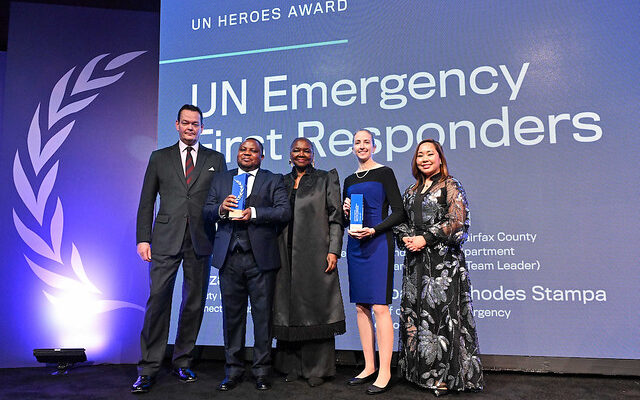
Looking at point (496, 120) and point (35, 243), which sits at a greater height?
point (496, 120)

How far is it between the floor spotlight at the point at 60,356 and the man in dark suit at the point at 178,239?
1.05m

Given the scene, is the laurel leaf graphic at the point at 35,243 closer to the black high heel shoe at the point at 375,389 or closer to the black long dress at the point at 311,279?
the black long dress at the point at 311,279

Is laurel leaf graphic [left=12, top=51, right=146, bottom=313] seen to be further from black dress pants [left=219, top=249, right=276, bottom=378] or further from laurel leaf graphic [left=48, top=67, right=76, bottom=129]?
black dress pants [left=219, top=249, right=276, bottom=378]

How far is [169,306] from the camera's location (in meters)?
3.24

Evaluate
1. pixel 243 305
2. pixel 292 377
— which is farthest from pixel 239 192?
pixel 292 377

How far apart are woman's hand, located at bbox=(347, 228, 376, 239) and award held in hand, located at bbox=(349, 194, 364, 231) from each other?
0.03 m

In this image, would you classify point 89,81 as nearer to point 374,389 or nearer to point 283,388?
point 283,388

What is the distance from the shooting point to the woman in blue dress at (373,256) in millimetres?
3004

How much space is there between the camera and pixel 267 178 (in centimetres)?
315

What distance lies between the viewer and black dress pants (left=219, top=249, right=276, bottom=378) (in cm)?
302

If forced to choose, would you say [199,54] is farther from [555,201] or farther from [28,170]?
[555,201]

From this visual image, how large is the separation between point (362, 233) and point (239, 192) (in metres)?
0.81

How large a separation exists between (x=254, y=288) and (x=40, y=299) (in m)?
2.34

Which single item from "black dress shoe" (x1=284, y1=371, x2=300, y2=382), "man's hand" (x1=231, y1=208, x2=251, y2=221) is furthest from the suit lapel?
→ "black dress shoe" (x1=284, y1=371, x2=300, y2=382)
